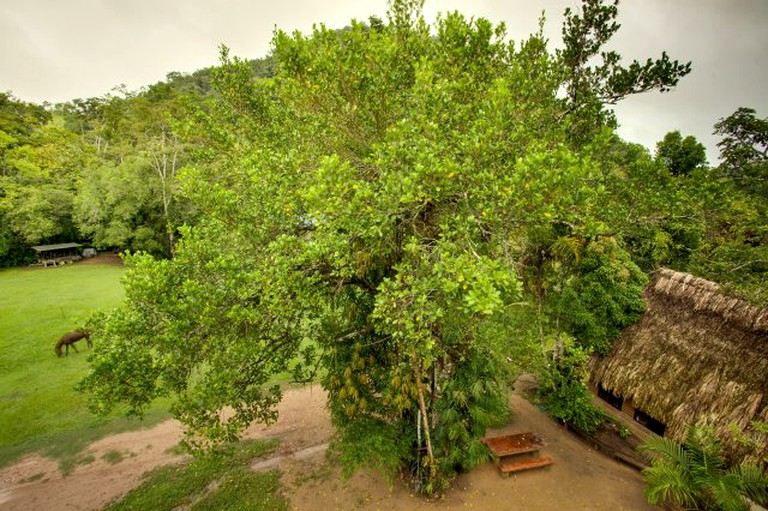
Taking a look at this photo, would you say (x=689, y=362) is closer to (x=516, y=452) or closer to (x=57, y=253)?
(x=516, y=452)

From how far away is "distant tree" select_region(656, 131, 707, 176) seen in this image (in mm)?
24030

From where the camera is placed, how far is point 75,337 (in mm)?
17703

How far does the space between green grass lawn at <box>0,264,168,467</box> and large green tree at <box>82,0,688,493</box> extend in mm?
2135

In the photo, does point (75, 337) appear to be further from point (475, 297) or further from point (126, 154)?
point (126, 154)

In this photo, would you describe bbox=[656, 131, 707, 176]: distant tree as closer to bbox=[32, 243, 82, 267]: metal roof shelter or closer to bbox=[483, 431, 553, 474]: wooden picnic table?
bbox=[483, 431, 553, 474]: wooden picnic table

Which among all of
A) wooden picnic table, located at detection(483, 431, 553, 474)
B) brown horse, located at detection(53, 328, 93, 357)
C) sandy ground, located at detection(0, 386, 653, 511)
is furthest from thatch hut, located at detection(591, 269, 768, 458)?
brown horse, located at detection(53, 328, 93, 357)

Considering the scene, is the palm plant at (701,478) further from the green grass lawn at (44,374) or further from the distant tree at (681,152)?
the distant tree at (681,152)

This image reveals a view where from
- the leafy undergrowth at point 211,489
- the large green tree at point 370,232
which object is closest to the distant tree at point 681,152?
the large green tree at point 370,232

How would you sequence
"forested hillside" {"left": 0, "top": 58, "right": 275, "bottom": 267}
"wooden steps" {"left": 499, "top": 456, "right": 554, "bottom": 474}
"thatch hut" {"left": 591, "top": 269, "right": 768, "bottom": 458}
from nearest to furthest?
"thatch hut" {"left": 591, "top": 269, "right": 768, "bottom": 458}, "wooden steps" {"left": 499, "top": 456, "right": 554, "bottom": 474}, "forested hillside" {"left": 0, "top": 58, "right": 275, "bottom": 267}

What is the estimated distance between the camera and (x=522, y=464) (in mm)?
9781

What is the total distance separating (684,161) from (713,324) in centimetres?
1939

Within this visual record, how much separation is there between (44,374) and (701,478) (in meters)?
23.3

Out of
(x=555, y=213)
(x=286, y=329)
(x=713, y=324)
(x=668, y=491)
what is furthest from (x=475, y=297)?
(x=713, y=324)

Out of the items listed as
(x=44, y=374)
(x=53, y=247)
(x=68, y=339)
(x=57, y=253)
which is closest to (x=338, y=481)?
(x=44, y=374)
